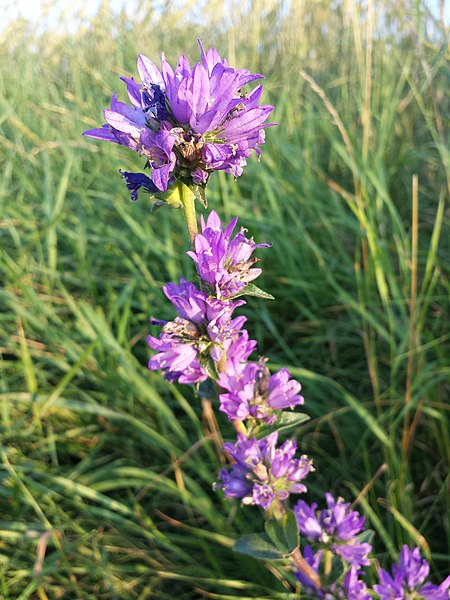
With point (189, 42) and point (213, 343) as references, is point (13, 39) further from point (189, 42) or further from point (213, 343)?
point (213, 343)

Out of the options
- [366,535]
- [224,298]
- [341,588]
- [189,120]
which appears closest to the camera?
[189,120]

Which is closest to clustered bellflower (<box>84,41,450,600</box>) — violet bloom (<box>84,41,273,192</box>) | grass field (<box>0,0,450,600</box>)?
violet bloom (<box>84,41,273,192</box>)

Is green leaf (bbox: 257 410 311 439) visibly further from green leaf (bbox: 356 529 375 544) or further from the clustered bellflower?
green leaf (bbox: 356 529 375 544)

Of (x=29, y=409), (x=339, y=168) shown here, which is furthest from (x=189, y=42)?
(x=29, y=409)

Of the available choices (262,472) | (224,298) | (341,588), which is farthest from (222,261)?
(341,588)

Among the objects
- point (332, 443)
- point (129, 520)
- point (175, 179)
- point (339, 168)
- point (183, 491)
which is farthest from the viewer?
point (339, 168)

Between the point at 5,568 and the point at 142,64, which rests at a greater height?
the point at 142,64

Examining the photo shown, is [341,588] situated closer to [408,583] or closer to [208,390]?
[408,583]
